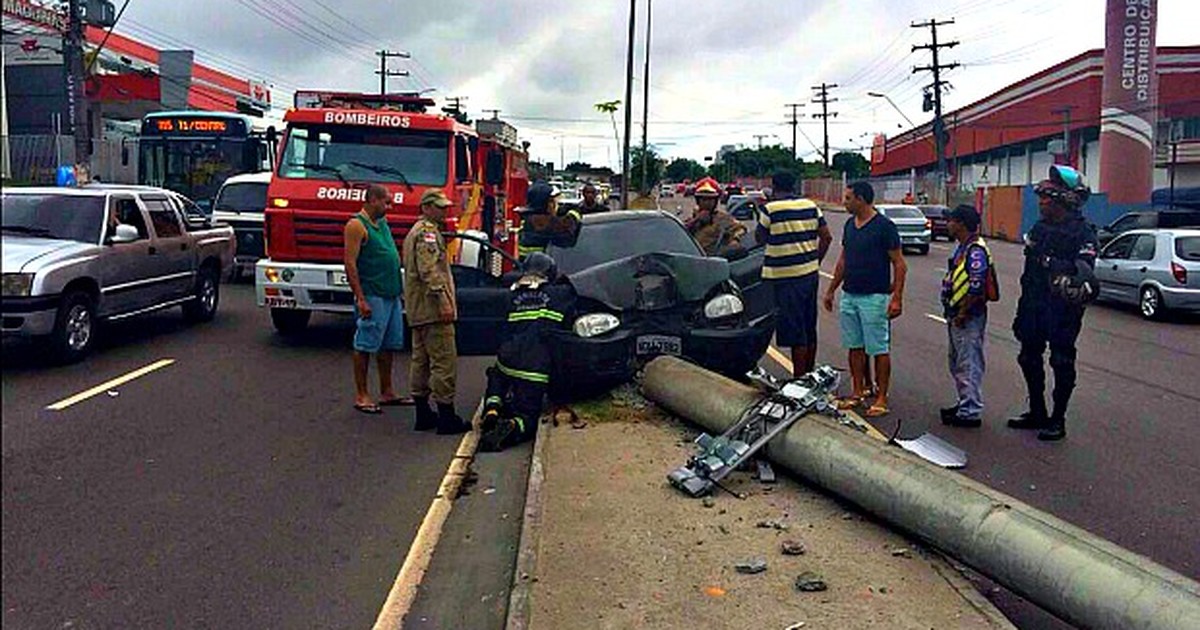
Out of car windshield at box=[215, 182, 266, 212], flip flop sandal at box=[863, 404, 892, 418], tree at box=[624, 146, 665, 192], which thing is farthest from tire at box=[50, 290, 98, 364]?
tree at box=[624, 146, 665, 192]

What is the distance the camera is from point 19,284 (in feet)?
33.7

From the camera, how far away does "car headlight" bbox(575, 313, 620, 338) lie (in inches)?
342

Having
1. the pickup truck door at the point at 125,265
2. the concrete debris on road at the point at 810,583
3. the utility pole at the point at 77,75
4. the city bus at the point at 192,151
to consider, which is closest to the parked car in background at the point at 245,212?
the city bus at the point at 192,151


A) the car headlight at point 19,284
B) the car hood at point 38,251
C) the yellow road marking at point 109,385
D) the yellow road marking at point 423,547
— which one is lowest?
the yellow road marking at point 423,547

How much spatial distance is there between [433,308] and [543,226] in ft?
7.19

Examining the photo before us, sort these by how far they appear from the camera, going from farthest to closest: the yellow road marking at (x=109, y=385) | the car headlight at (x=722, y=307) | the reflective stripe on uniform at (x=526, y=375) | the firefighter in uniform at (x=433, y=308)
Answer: the yellow road marking at (x=109, y=385) → the car headlight at (x=722, y=307) → the firefighter in uniform at (x=433, y=308) → the reflective stripe on uniform at (x=526, y=375)

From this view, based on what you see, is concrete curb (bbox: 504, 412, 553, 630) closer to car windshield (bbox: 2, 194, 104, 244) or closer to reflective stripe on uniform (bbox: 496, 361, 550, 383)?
reflective stripe on uniform (bbox: 496, 361, 550, 383)

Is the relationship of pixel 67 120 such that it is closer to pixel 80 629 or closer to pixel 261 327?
pixel 261 327

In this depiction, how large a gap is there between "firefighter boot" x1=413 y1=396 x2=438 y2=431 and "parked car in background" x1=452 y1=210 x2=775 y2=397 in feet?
2.16

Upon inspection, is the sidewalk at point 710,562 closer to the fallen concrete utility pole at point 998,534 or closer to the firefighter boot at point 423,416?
the fallen concrete utility pole at point 998,534

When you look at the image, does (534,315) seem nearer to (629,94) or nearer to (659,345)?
(659,345)

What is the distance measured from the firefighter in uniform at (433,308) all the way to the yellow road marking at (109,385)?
3.07m

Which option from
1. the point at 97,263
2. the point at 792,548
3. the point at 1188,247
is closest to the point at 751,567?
the point at 792,548

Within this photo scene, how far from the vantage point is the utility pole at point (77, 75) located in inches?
1002
